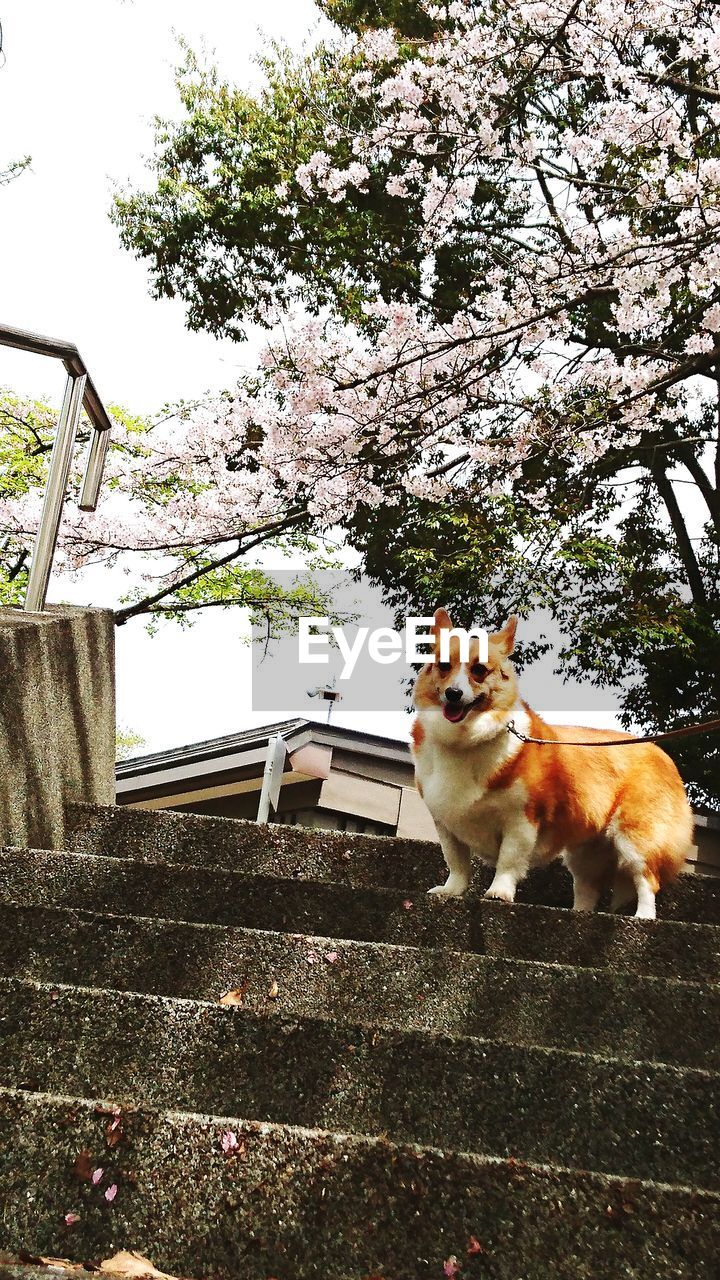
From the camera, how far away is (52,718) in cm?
288

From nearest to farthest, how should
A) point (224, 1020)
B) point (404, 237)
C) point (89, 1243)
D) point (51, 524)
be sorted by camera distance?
point (89, 1243), point (224, 1020), point (51, 524), point (404, 237)

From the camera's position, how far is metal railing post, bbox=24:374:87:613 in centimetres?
297

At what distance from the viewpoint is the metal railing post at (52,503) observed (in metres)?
2.97

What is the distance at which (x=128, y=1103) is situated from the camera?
133 centimetres

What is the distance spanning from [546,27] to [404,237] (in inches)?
218

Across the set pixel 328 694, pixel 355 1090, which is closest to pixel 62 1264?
pixel 355 1090

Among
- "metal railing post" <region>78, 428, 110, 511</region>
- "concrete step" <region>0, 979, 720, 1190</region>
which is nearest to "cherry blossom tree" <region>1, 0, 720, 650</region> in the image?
"metal railing post" <region>78, 428, 110, 511</region>

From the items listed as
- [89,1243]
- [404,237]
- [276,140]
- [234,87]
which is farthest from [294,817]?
[234,87]

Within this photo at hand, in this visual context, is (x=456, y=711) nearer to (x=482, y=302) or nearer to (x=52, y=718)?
(x=52, y=718)

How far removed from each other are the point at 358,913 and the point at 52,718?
1203 mm

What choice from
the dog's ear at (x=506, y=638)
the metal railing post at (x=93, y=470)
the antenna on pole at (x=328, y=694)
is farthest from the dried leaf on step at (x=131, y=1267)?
the antenna on pole at (x=328, y=694)

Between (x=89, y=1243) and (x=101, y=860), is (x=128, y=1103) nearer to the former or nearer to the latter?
(x=89, y=1243)

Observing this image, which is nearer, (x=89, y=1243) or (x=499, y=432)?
(x=89, y=1243)

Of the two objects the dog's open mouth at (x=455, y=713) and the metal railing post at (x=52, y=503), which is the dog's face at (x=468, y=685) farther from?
the metal railing post at (x=52, y=503)
